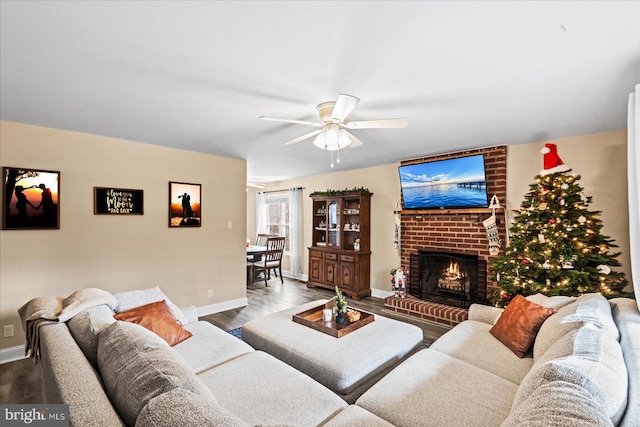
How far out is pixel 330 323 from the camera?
2641 mm

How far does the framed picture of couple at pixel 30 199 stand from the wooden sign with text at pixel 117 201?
344 millimetres

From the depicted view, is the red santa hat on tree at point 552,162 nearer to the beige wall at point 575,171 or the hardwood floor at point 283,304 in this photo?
the beige wall at point 575,171

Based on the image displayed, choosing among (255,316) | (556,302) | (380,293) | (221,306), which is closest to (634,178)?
(556,302)

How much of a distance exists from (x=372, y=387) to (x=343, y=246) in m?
3.79

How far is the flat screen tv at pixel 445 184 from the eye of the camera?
386 centimetres

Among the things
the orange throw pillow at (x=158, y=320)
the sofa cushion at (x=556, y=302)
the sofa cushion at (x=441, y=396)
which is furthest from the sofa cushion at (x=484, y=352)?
the orange throw pillow at (x=158, y=320)

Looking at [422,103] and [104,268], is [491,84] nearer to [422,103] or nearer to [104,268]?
[422,103]

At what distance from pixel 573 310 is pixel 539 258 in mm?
1321

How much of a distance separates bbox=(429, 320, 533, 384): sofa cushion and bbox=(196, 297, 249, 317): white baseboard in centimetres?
315

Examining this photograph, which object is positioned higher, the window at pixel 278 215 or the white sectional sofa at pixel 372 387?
the window at pixel 278 215

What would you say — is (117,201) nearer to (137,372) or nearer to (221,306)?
(221,306)

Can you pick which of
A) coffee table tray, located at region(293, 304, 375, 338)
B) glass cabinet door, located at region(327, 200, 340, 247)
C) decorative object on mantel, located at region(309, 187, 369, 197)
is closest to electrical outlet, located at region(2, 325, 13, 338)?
coffee table tray, located at region(293, 304, 375, 338)

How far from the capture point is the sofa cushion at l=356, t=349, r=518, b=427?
1433 millimetres

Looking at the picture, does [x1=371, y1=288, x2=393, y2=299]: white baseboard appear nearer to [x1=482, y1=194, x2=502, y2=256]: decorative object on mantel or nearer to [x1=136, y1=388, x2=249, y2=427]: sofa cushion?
[x1=482, y1=194, x2=502, y2=256]: decorative object on mantel
